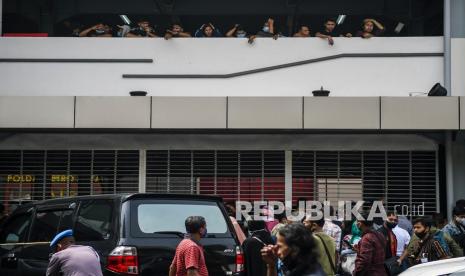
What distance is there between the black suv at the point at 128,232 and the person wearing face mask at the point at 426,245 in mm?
2952

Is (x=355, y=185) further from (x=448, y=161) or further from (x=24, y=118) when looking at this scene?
(x=24, y=118)

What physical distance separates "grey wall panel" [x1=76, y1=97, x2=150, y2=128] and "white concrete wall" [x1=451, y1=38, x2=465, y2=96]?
6754 mm

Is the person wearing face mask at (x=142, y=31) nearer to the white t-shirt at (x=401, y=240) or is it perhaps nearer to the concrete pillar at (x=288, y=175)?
the concrete pillar at (x=288, y=175)

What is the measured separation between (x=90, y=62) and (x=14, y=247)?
8.92m

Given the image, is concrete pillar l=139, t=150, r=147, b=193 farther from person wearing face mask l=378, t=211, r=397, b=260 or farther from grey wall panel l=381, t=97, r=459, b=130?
person wearing face mask l=378, t=211, r=397, b=260

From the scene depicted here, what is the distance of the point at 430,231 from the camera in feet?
37.4

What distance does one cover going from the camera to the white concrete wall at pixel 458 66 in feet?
58.4

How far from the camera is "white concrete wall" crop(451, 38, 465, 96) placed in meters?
17.8

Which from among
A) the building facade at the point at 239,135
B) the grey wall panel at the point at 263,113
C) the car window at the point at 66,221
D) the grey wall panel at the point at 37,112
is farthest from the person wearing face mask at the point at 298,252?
the grey wall panel at the point at 37,112

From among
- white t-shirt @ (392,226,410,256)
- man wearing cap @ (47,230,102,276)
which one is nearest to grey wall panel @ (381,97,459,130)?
white t-shirt @ (392,226,410,256)

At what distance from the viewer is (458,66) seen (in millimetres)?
17875

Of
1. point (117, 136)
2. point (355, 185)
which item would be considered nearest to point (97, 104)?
point (117, 136)

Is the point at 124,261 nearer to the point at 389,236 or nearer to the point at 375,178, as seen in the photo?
the point at 389,236

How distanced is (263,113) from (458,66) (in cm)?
461
